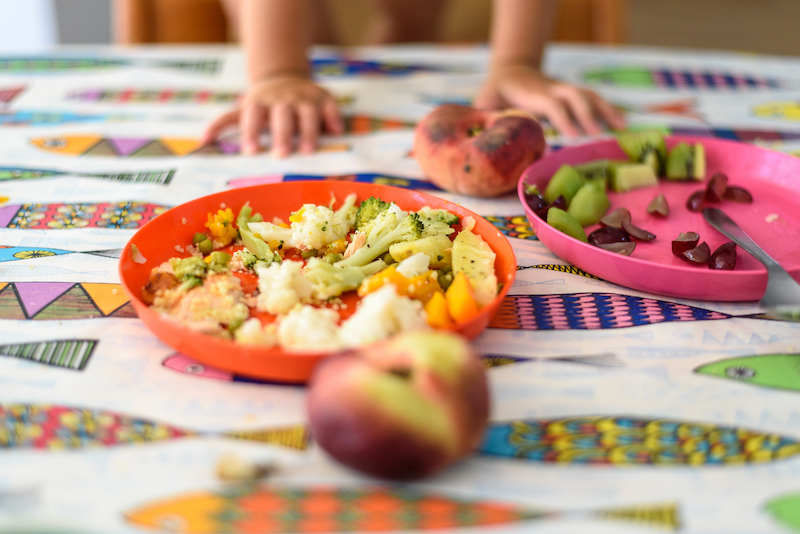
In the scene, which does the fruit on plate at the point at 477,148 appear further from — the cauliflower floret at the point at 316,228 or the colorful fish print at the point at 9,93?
the colorful fish print at the point at 9,93

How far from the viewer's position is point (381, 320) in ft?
2.18

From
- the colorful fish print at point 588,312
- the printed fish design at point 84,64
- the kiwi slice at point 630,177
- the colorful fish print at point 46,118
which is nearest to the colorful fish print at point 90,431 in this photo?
the colorful fish print at point 588,312

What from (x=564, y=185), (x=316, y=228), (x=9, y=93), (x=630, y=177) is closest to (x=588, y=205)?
(x=564, y=185)

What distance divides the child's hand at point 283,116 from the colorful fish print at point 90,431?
0.76 metres

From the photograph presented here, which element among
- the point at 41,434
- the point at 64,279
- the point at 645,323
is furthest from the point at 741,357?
the point at 64,279

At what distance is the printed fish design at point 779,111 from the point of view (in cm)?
150

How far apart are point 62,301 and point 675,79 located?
1.58m

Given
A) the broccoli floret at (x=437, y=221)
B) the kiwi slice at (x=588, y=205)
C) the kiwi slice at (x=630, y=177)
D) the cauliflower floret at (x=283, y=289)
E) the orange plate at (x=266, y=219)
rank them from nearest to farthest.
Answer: the orange plate at (x=266, y=219) < the cauliflower floret at (x=283, y=289) < the broccoli floret at (x=437, y=221) < the kiwi slice at (x=588, y=205) < the kiwi slice at (x=630, y=177)

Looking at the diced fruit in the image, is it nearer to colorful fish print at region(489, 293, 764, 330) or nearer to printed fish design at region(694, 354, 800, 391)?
colorful fish print at region(489, 293, 764, 330)

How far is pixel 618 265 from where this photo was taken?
0.85 m

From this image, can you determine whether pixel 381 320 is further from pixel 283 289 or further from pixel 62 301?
pixel 62 301

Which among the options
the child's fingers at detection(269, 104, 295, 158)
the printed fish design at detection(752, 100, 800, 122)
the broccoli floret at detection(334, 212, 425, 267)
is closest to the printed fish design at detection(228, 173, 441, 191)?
the child's fingers at detection(269, 104, 295, 158)

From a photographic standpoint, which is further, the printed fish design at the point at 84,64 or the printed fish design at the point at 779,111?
the printed fish design at the point at 84,64

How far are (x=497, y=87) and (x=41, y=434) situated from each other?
3.99ft
